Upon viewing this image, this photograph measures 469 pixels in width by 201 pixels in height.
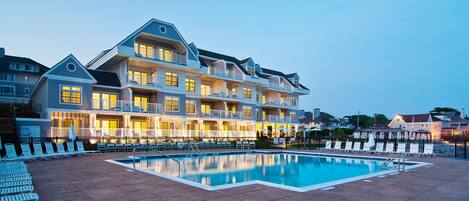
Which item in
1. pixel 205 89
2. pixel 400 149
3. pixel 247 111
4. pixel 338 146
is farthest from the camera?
pixel 247 111

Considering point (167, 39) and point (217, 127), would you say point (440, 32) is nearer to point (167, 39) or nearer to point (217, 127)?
point (217, 127)

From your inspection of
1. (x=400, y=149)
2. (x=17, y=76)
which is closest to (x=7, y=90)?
(x=17, y=76)

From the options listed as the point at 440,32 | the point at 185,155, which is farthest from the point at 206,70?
the point at 440,32

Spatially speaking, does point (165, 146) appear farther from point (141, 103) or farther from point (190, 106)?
point (190, 106)

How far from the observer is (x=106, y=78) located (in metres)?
26.9

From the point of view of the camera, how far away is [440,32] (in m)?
85.3

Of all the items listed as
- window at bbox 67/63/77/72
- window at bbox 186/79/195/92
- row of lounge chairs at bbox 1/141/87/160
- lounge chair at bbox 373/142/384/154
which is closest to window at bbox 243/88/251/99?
window at bbox 186/79/195/92

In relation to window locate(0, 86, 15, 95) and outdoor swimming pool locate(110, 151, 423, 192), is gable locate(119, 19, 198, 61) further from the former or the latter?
window locate(0, 86, 15, 95)

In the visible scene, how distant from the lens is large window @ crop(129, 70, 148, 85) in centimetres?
2733

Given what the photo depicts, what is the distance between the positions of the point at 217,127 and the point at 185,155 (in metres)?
14.8

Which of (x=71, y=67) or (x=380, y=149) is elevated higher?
(x=71, y=67)

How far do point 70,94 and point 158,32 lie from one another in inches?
356

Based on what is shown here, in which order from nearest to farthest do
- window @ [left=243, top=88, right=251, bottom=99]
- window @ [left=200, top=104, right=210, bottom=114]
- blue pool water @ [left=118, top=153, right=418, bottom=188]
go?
blue pool water @ [left=118, top=153, right=418, bottom=188], window @ [left=200, top=104, right=210, bottom=114], window @ [left=243, top=88, right=251, bottom=99]

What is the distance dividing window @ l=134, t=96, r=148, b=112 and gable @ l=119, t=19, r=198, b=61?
16.1ft
